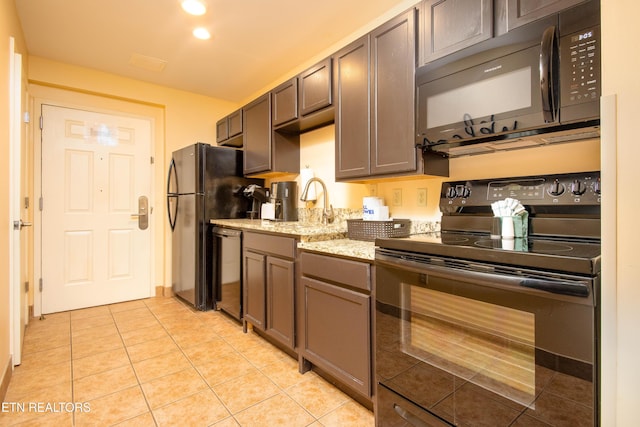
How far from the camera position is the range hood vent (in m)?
1.24

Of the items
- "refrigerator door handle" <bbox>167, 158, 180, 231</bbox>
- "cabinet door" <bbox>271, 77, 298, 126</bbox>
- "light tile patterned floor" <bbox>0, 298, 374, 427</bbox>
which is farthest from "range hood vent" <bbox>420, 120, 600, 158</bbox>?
"refrigerator door handle" <bbox>167, 158, 180, 231</bbox>

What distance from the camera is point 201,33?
253 cm

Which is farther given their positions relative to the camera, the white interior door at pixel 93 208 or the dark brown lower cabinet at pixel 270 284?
the white interior door at pixel 93 208

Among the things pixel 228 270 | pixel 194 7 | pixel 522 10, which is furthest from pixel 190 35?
pixel 522 10

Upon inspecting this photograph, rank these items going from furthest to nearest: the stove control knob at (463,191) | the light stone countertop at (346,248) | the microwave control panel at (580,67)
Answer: the stove control knob at (463,191) → the light stone countertop at (346,248) → the microwave control panel at (580,67)

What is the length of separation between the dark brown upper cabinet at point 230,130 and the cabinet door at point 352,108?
1.57 m

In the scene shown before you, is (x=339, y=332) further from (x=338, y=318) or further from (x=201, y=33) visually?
(x=201, y=33)

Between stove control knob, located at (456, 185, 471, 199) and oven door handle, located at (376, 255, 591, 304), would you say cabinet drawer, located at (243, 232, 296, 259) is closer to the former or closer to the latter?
oven door handle, located at (376, 255, 591, 304)

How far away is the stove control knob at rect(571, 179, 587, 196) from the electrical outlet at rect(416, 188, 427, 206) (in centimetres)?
76

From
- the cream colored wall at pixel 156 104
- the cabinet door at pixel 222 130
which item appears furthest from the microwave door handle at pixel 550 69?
the cream colored wall at pixel 156 104

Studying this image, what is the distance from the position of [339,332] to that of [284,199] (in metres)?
1.50

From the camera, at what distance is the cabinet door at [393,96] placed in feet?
5.52
